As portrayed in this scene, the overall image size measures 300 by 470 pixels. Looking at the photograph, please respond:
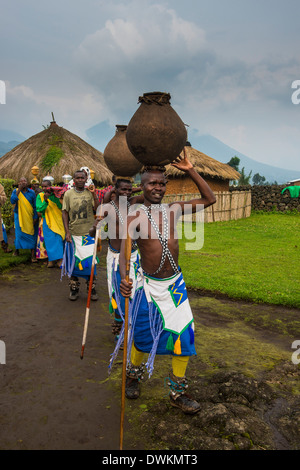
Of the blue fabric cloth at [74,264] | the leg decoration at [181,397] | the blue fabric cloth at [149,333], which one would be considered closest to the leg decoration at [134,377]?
the blue fabric cloth at [149,333]

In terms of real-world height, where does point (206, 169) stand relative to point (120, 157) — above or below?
above

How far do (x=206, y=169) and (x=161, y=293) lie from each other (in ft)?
53.7

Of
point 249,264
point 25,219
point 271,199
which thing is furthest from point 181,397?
point 271,199

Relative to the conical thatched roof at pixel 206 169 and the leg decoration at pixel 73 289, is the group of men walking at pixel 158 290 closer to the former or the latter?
the leg decoration at pixel 73 289

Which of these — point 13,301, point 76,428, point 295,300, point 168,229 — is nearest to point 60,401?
point 76,428

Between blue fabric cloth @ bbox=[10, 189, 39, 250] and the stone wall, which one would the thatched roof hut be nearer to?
the stone wall

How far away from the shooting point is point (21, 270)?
7.66 metres

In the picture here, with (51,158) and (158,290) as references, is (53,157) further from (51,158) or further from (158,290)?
(158,290)

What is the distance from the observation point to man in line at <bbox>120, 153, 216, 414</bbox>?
9.57 feet

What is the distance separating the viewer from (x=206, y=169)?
18.6 metres

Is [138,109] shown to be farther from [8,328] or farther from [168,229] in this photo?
[8,328]

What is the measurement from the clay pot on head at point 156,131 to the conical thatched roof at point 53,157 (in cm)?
1136

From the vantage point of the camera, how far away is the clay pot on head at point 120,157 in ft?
12.7

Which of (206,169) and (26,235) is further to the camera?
(206,169)
